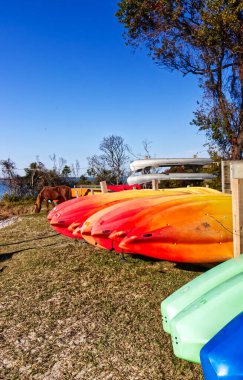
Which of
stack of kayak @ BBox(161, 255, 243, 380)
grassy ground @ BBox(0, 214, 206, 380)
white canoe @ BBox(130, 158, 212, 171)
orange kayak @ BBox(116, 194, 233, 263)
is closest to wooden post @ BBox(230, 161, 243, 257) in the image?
stack of kayak @ BBox(161, 255, 243, 380)

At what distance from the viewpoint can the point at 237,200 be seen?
3.23 meters

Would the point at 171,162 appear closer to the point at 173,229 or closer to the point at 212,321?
the point at 173,229

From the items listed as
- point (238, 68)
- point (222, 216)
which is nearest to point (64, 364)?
point (222, 216)

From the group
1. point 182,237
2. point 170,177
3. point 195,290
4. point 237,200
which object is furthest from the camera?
point 170,177

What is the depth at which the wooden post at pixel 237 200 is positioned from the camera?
3150 millimetres

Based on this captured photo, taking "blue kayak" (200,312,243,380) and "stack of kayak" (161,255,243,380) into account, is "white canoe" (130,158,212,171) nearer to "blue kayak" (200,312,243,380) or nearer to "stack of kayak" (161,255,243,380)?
"stack of kayak" (161,255,243,380)

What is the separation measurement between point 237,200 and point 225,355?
71.6 inches

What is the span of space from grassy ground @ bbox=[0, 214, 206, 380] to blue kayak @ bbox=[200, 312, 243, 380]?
0.83 meters

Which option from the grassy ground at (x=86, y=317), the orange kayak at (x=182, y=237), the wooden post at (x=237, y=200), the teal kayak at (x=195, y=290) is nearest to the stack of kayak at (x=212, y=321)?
the teal kayak at (x=195, y=290)

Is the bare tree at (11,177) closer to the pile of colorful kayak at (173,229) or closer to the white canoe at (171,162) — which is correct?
the white canoe at (171,162)

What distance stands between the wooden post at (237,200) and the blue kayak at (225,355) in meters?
1.58

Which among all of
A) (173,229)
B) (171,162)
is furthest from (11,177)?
(173,229)

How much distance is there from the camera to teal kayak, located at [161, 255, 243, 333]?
8.34 feet

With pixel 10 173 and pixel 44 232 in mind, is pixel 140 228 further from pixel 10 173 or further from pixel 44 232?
pixel 10 173
